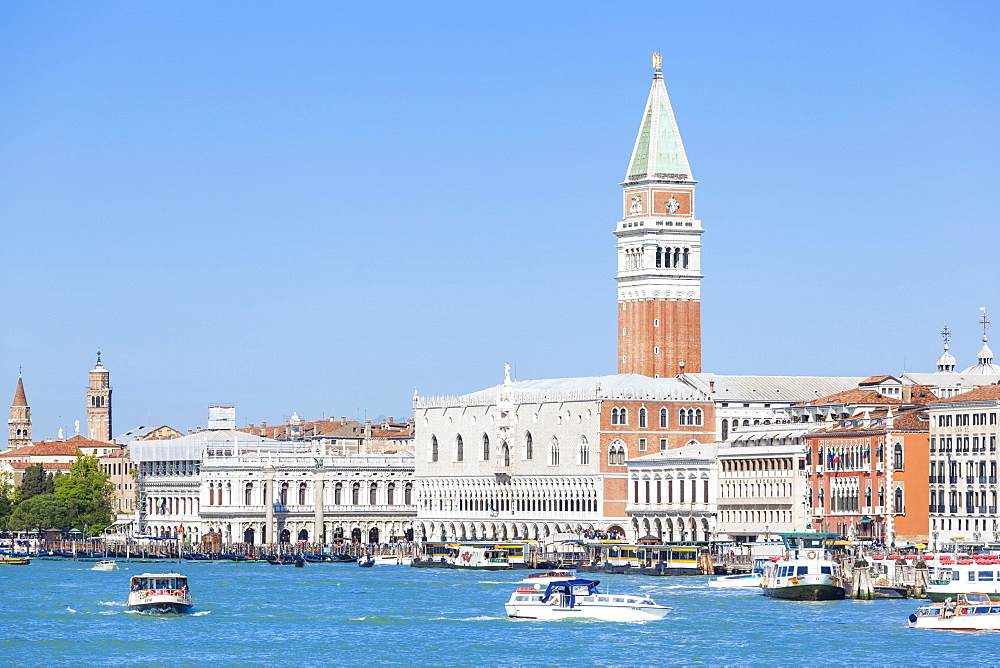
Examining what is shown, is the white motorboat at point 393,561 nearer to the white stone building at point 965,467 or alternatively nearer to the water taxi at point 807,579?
the white stone building at point 965,467

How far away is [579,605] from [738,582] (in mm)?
20358

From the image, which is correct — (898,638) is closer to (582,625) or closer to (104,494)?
(582,625)

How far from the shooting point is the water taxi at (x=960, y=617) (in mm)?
81562

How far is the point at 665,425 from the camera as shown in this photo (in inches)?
5753

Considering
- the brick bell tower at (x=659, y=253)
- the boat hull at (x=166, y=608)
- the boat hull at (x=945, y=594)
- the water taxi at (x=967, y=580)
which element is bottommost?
the boat hull at (x=166, y=608)

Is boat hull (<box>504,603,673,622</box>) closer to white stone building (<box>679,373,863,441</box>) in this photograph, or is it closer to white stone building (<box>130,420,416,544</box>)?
white stone building (<box>679,373,863,441</box>)

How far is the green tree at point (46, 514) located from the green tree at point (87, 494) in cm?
62

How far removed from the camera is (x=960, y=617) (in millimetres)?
81625

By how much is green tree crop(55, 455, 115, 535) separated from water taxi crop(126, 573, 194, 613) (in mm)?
78716

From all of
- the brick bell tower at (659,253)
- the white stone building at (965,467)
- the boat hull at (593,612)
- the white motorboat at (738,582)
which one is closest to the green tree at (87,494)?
the brick bell tower at (659,253)

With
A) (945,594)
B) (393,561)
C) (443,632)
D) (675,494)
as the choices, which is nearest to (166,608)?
(443,632)

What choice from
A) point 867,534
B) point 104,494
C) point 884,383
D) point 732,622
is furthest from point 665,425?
point 732,622

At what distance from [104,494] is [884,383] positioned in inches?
2449

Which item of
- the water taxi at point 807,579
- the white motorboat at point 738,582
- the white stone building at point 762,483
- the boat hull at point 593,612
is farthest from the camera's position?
the white stone building at point 762,483
